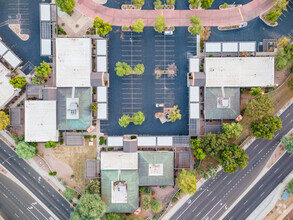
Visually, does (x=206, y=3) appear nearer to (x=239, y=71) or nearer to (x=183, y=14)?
(x=183, y=14)

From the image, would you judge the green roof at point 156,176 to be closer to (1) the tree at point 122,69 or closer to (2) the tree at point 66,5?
(1) the tree at point 122,69

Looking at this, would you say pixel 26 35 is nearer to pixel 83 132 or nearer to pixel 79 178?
pixel 83 132

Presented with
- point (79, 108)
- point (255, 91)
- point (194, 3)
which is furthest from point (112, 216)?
point (194, 3)

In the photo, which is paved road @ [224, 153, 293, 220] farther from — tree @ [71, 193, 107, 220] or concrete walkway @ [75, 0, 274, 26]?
concrete walkway @ [75, 0, 274, 26]

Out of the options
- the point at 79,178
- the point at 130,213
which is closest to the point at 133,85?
the point at 79,178

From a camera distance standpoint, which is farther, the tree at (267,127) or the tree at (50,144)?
the tree at (50,144)

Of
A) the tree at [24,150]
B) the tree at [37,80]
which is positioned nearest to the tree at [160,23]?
the tree at [37,80]
